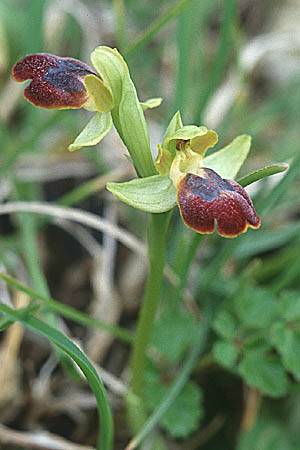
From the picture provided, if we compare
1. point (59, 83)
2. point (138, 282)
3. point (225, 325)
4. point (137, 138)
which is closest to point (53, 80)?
point (59, 83)

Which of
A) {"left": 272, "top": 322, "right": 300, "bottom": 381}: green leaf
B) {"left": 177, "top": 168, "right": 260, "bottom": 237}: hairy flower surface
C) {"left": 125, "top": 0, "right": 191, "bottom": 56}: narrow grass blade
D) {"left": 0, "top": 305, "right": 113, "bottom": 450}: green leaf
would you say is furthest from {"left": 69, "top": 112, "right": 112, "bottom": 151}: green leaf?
{"left": 272, "top": 322, "right": 300, "bottom": 381}: green leaf

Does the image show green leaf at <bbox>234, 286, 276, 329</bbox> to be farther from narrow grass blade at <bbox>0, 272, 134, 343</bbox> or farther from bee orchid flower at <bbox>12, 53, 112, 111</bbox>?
bee orchid flower at <bbox>12, 53, 112, 111</bbox>

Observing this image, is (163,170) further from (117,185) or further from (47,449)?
(47,449)

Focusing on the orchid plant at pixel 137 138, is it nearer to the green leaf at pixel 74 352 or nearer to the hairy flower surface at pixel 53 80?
the hairy flower surface at pixel 53 80

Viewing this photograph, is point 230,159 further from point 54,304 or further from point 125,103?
point 54,304

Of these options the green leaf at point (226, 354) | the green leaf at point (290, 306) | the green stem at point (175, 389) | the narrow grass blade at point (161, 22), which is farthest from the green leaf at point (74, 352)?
the narrow grass blade at point (161, 22)
